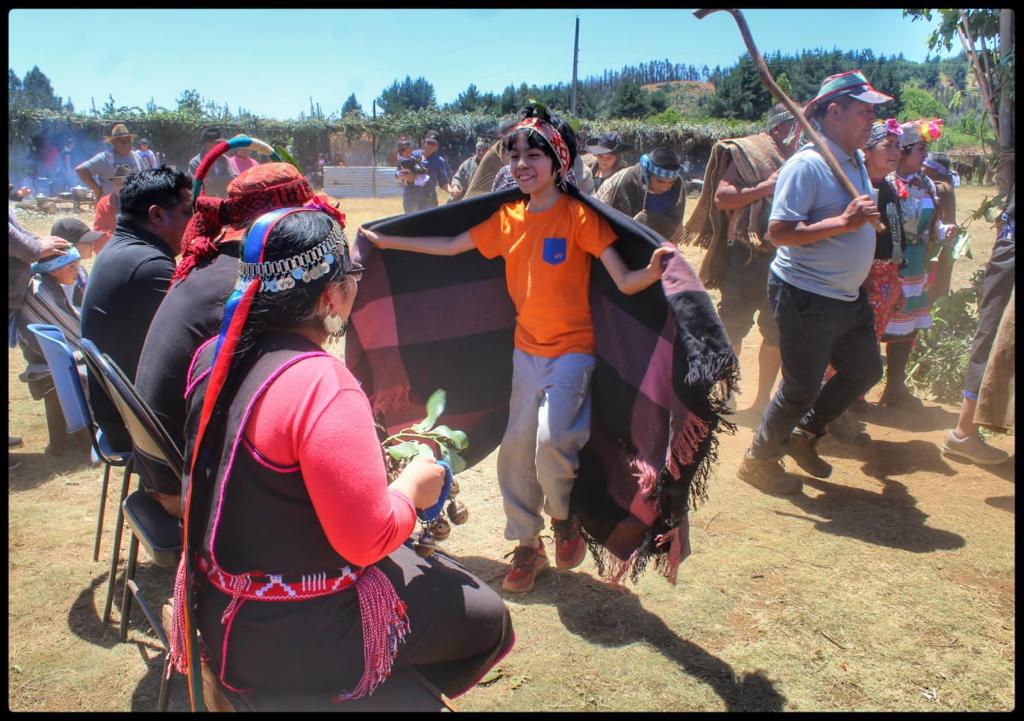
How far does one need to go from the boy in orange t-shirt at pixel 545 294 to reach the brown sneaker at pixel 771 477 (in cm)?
163

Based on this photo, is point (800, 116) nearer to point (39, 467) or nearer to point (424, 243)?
point (424, 243)

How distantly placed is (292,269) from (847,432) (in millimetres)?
4650

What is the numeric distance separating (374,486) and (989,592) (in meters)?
3.12

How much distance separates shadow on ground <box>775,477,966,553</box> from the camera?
12.7 feet

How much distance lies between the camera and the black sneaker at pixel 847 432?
5262mm

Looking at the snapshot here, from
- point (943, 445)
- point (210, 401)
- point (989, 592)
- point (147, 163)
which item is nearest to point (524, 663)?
point (210, 401)

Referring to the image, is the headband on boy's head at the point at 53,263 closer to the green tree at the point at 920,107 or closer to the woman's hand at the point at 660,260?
the woman's hand at the point at 660,260

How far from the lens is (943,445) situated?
199 inches

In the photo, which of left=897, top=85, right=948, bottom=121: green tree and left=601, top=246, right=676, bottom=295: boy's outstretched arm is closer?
left=601, top=246, right=676, bottom=295: boy's outstretched arm

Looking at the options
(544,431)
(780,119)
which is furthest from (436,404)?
(780,119)

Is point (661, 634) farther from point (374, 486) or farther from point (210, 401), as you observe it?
point (210, 401)

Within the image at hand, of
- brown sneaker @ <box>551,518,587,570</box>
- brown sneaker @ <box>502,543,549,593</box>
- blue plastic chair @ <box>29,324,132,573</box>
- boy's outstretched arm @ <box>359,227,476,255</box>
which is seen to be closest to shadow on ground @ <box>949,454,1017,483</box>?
brown sneaker @ <box>551,518,587,570</box>

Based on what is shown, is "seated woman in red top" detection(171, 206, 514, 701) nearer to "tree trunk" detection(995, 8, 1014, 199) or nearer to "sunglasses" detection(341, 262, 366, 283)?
"sunglasses" detection(341, 262, 366, 283)

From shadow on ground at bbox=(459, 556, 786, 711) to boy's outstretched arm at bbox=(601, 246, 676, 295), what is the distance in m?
1.42
